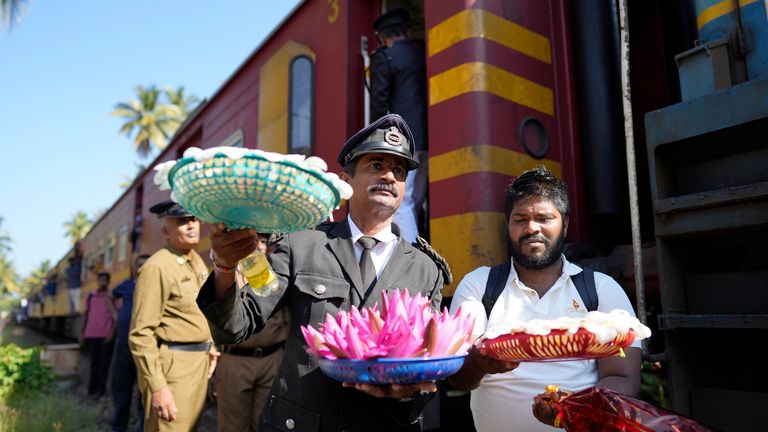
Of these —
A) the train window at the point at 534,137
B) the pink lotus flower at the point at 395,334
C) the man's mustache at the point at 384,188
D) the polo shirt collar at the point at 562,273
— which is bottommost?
the pink lotus flower at the point at 395,334

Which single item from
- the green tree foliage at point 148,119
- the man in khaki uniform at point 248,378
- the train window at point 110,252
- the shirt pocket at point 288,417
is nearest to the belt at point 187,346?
the man in khaki uniform at point 248,378

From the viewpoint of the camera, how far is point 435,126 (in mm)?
2994

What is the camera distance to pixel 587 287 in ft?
6.14

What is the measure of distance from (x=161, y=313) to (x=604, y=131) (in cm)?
270

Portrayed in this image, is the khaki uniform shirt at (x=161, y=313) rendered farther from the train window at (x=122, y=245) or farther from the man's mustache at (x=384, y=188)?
the train window at (x=122, y=245)

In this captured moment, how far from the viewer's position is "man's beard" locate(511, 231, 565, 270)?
6.19 feet

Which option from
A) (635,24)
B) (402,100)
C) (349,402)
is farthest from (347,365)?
(635,24)

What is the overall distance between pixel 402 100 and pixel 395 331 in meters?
2.57

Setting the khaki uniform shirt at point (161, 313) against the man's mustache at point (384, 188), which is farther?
the khaki uniform shirt at point (161, 313)

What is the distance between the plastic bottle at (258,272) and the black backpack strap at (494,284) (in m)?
0.80

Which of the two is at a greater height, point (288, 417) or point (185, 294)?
A: point (185, 294)

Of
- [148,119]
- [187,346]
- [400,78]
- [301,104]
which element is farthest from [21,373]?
[148,119]

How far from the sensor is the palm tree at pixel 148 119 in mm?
39281

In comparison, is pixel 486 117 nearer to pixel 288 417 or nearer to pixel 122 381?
pixel 288 417
